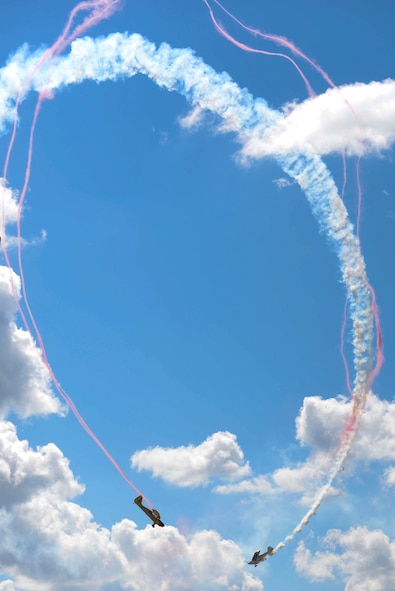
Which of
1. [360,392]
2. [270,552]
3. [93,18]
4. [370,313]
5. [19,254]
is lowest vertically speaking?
[270,552]

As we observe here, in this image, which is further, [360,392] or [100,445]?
[360,392]

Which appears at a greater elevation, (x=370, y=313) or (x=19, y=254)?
(x=19, y=254)

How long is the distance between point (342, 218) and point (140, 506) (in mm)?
36371

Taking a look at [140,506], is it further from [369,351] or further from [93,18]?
[93,18]

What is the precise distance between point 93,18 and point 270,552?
62.2 m

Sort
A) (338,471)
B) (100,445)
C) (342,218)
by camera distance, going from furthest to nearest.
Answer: (338,471) < (342,218) < (100,445)

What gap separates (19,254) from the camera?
79062mm

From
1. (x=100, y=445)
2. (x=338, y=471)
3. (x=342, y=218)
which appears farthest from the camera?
(x=338, y=471)

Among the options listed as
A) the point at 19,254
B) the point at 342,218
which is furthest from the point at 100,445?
the point at 342,218

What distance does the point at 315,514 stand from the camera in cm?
8888

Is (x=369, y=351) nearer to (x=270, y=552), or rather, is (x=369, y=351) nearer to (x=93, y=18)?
(x=270, y=552)

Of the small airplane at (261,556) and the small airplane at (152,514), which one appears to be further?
the small airplane at (261,556)

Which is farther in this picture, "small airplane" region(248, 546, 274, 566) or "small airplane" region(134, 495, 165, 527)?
"small airplane" region(248, 546, 274, 566)

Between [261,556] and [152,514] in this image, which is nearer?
[152,514]
